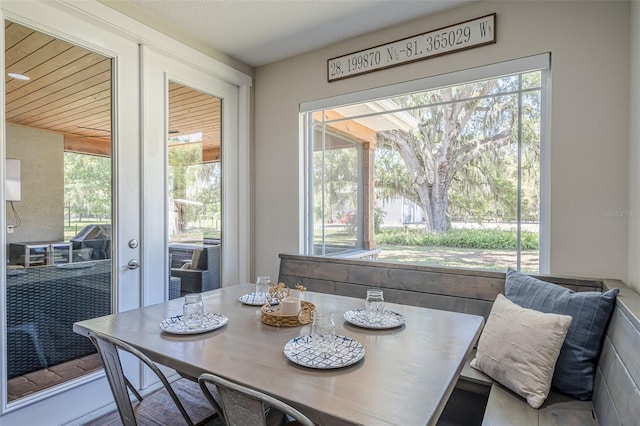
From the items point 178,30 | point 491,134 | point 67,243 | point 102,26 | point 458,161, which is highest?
point 178,30

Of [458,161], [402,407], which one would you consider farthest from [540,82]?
[402,407]

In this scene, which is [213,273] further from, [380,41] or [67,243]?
[380,41]

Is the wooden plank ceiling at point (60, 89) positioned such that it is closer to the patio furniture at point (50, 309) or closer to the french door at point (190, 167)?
the french door at point (190, 167)

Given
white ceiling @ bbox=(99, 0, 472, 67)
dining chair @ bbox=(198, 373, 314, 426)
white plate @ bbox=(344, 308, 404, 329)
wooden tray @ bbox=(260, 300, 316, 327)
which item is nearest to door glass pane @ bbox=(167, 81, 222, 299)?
white ceiling @ bbox=(99, 0, 472, 67)

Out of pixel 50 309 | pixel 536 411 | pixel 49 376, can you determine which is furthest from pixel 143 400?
pixel 536 411

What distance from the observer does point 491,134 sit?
2309mm

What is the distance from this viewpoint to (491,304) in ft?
6.63

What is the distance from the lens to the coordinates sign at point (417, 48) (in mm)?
2215

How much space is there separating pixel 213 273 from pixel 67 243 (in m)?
1.12

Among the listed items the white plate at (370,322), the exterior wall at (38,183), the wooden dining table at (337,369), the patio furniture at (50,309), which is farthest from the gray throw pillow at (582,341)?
the exterior wall at (38,183)

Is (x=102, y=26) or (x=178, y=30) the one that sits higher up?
(x=178, y=30)

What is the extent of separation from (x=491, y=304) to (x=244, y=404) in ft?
5.18

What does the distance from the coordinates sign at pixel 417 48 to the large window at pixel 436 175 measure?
225mm

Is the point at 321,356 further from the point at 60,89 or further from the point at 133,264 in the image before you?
the point at 60,89
